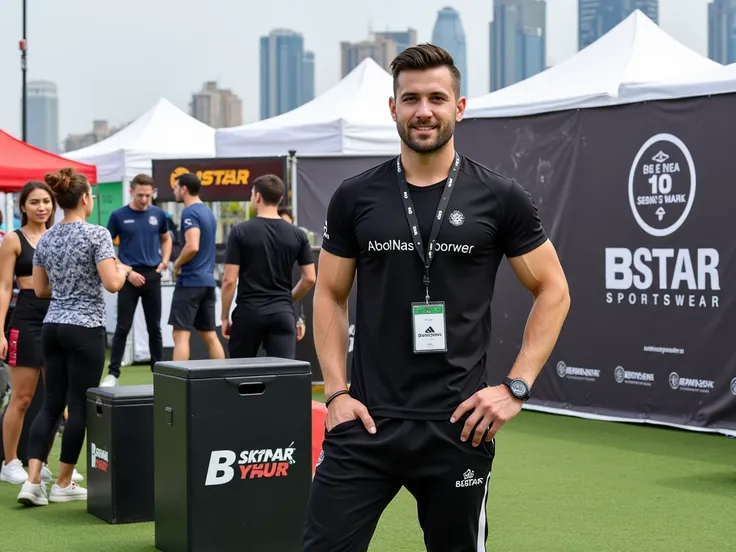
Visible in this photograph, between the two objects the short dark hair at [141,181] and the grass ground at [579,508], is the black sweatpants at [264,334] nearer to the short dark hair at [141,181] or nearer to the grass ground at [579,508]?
the grass ground at [579,508]

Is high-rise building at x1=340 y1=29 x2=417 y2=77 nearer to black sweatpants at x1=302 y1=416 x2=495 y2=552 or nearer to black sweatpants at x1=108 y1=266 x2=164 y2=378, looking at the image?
black sweatpants at x1=108 y1=266 x2=164 y2=378

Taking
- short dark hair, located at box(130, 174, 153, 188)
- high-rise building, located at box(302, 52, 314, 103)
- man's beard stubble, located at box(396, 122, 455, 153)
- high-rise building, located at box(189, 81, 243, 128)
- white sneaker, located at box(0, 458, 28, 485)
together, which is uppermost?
high-rise building, located at box(302, 52, 314, 103)

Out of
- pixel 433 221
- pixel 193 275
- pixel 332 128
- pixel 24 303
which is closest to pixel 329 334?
pixel 433 221

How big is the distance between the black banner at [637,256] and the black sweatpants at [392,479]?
6014 mm

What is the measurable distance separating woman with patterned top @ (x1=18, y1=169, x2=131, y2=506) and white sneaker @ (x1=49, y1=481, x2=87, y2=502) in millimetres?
116

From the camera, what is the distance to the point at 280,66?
152375mm

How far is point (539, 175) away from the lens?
10602 millimetres

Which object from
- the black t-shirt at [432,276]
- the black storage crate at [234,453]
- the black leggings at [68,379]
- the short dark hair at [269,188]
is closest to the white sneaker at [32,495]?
the black leggings at [68,379]

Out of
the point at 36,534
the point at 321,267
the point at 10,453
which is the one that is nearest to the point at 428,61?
the point at 321,267

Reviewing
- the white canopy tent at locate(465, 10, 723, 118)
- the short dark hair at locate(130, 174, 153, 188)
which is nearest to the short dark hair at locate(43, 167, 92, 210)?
the white canopy tent at locate(465, 10, 723, 118)

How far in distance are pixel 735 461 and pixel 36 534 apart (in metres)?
4.38

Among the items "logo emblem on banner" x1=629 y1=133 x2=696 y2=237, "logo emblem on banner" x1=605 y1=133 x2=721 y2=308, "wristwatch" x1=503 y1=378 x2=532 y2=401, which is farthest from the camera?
"logo emblem on banner" x1=629 y1=133 x2=696 y2=237

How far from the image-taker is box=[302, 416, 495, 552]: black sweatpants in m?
3.17

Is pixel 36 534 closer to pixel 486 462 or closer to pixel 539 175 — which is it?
pixel 486 462
